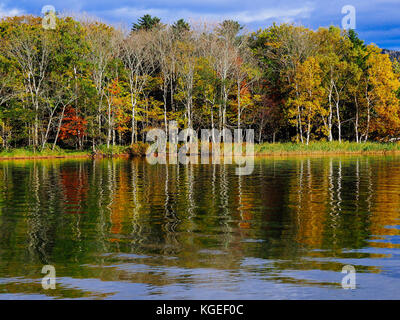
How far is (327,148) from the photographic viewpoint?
63.2m

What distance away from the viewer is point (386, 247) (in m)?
11.9

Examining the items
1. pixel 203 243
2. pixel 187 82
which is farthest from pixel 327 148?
pixel 203 243

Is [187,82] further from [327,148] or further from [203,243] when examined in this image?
[203,243]

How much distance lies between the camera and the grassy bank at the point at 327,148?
6244 centimetres

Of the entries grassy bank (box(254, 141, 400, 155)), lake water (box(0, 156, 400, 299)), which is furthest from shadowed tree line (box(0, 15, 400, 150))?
lake water (box(0, 156, 400, 299))

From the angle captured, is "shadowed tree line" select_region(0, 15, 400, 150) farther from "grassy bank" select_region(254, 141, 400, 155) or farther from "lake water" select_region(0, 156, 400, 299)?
"lake water" select_region(0, 156, 400, 299)

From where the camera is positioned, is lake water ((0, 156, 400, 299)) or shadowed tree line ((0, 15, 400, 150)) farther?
shadowed tree line ((0, 15, 400, 150))

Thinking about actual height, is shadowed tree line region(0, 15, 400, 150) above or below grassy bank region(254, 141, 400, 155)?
above

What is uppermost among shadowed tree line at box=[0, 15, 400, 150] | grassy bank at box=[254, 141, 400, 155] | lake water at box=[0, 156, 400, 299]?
shadowed tree line at box=[0, 15, 400, 150]

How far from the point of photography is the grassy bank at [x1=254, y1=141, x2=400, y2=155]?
62.4 meters

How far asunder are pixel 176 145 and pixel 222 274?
5535 centimetres

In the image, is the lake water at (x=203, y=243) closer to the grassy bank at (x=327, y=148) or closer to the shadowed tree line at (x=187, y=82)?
the grassy bank at (x=327, y=148)

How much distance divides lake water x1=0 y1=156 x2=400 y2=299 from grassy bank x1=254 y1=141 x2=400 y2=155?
126ft

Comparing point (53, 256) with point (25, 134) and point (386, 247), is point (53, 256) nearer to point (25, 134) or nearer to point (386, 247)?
point (386, 247)
